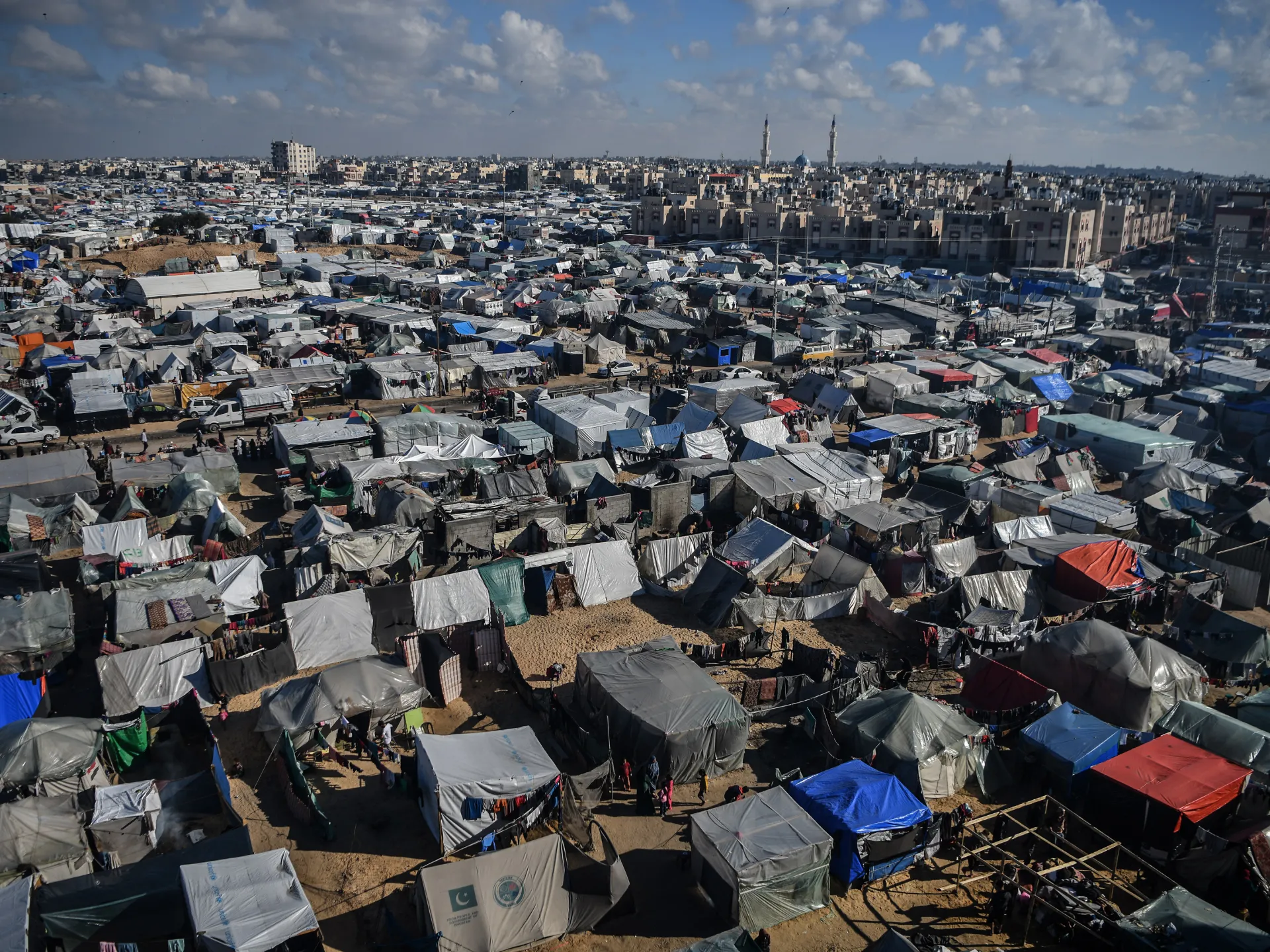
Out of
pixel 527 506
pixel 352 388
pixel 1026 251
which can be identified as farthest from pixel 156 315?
pixel 1026 251

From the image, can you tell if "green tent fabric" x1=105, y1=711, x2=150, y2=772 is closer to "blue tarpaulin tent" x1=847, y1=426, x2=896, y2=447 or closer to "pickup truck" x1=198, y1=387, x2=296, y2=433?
"pickup truck" x1=198, y1=387, x2=296, y2=433

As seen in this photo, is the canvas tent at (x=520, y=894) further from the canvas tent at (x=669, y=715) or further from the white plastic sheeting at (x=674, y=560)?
the white plastic sheeting at (x=674, y=560)

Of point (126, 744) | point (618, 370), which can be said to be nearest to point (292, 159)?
point (618, 370)

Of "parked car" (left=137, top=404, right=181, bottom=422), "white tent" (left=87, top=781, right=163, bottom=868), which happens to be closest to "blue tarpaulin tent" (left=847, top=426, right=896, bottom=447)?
"white tent" (left=87, top=781, right=163, bottom=868)

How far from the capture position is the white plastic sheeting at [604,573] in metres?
15.4

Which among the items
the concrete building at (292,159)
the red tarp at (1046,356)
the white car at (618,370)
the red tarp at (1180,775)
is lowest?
the red tarp at (1180,775)

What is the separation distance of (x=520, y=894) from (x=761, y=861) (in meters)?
2.40

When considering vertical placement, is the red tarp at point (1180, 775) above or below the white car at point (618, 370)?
below

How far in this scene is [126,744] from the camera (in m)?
11.1

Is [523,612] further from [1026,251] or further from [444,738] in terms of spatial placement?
[1026,251]

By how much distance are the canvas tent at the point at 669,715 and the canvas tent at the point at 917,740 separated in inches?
58.1

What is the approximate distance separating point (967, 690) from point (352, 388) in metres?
22.3

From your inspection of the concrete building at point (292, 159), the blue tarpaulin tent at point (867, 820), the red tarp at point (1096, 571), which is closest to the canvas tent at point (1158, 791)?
the blue tarpaulin tent at point (867, 820)

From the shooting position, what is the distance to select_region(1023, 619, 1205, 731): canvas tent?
11.8m
